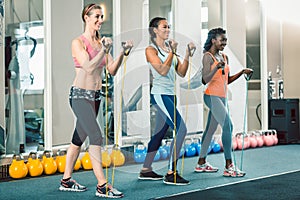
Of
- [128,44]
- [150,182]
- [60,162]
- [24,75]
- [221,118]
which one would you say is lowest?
[150,182]

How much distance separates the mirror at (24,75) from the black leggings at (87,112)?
5.93ft

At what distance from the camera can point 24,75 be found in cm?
597

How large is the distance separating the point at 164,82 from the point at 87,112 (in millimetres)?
799

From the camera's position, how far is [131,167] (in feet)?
14.5

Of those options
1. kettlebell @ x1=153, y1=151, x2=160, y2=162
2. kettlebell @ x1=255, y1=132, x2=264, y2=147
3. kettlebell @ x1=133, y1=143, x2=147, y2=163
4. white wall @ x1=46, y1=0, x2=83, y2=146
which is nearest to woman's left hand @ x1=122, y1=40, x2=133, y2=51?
kettlebell @ x1=133, y1=143, x2=147, y2=163

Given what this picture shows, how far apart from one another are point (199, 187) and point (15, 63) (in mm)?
2509

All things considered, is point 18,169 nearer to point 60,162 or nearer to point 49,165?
point 49,165

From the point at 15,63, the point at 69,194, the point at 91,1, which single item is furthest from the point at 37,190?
the point at 91,1

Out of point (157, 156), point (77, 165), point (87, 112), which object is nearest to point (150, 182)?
point (157, 156)

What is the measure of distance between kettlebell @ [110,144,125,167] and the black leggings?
0.13 meters

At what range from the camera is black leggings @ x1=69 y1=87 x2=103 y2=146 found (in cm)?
413

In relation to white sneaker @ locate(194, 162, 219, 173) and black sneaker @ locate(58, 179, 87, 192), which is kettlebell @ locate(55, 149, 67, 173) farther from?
white sneaker @ locate(194, 162, 219, 173)

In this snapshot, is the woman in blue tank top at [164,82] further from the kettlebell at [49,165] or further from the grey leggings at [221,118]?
the kettlebell at [49,165]

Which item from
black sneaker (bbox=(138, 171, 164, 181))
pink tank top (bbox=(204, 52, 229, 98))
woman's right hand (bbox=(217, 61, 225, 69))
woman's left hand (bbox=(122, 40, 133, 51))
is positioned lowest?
black sneaker (bbox=(138, 171, 164, 181))
